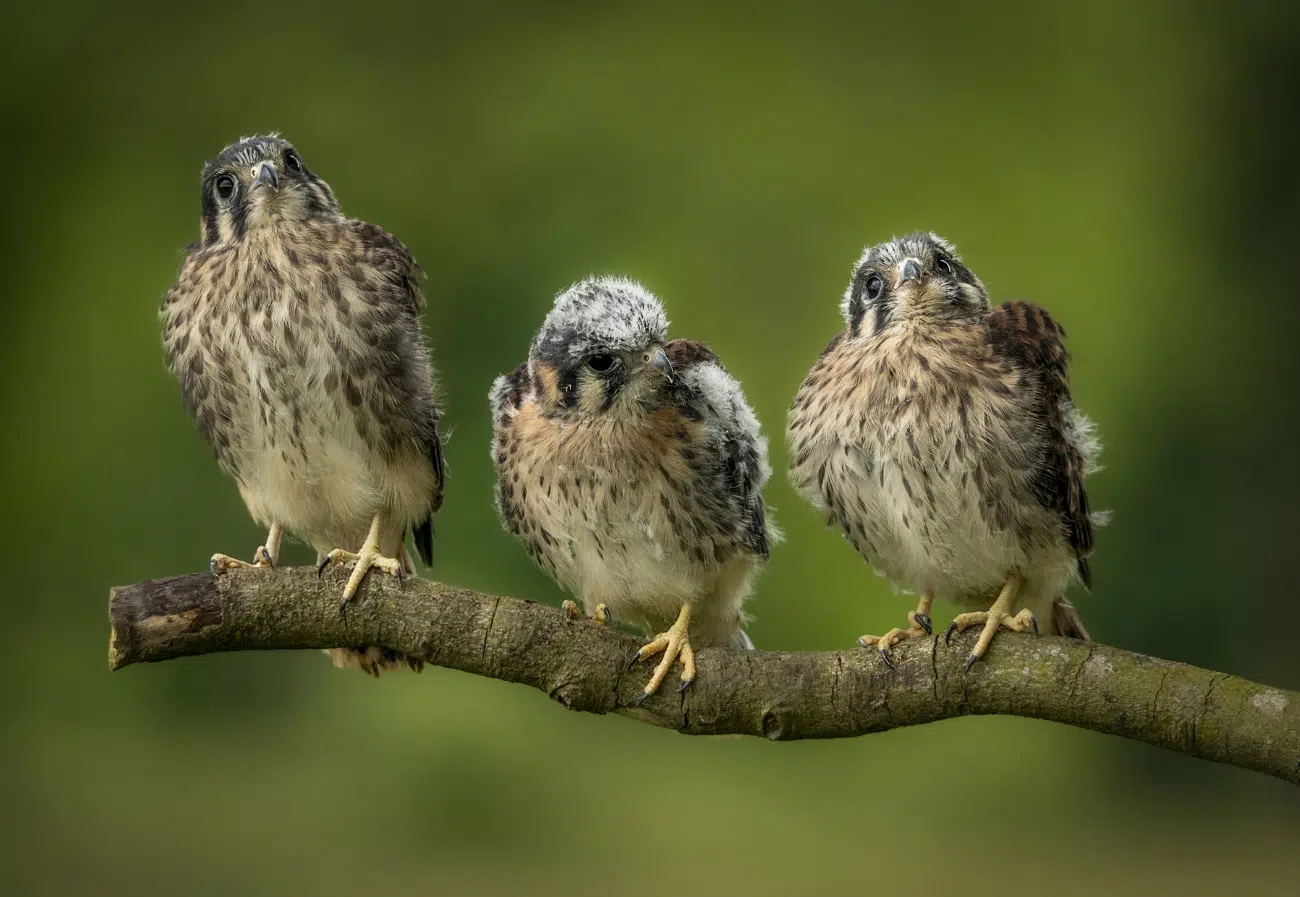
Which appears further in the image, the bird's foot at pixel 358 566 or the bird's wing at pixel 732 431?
the bird's wing at pixel 732 431

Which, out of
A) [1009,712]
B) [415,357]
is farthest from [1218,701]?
[415,357]

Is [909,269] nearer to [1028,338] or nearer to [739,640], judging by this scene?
[1028,338]

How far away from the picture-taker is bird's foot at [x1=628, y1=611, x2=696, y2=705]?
289 cm

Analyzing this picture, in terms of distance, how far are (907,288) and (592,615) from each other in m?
0.85

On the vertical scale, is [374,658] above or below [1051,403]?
below

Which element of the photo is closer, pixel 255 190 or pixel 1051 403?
pixel 1051 403

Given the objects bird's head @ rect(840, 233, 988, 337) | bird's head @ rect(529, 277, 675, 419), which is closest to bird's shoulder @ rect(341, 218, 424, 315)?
bird's head @ rect(529, 277, 675, 419)

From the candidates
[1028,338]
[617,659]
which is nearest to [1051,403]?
[1028,338]

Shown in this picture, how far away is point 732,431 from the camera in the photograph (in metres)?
3.16

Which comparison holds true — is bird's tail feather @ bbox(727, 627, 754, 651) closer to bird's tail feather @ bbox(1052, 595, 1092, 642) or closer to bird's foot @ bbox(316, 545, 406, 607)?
bird's tail feather @ bbox(1052, 595, 1092, 642)

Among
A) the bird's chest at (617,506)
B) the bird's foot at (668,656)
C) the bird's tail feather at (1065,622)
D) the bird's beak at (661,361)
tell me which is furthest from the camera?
the bird's tail feather at (1065,622)

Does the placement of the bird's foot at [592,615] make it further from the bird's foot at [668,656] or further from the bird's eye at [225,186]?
the bird's eye at [225,186]

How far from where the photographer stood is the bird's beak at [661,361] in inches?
110

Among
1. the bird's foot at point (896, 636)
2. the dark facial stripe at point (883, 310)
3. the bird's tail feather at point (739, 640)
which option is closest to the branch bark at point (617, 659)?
the bird's foot at point (896, 636)
